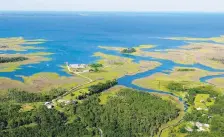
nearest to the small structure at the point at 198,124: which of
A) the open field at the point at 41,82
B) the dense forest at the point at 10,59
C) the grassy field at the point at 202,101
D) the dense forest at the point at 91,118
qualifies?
the dense forest at the point at 91,118

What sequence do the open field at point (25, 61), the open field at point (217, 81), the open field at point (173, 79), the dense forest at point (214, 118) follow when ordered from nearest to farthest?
the dense forest at point (214, 118) → the open field at point (173, 79) → the open field at point (217, 81) → the open field at point (25, 61)

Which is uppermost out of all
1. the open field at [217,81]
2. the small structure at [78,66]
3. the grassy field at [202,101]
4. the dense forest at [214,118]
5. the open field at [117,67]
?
the small structure at [78,66]

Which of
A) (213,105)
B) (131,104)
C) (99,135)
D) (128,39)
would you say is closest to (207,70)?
(213,105)

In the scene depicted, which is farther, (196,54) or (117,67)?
(196,54)

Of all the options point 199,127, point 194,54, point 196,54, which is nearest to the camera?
point 199,127

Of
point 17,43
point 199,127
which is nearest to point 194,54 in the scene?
point 199,127

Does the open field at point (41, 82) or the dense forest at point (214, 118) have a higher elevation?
the dense forest at point (214, 118)

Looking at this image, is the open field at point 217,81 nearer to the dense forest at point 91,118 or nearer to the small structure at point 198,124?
the dense forest at point 91,118

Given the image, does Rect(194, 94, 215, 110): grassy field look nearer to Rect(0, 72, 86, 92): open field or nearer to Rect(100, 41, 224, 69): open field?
Rect(0, 72, 86, 92): open field

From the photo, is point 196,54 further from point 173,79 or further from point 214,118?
point 214,118

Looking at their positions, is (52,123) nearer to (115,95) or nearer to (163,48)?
(115,95)
